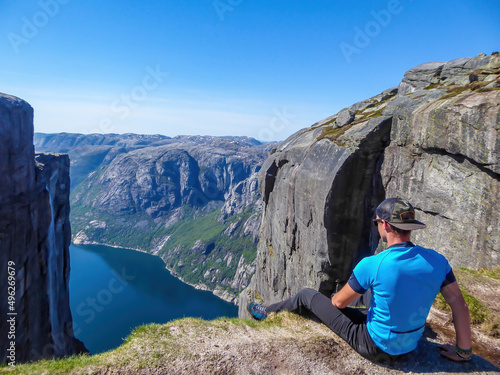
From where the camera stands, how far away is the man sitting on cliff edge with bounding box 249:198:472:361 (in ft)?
21.6

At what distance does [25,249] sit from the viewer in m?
45.5

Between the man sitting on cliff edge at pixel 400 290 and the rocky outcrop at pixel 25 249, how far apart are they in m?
47.9

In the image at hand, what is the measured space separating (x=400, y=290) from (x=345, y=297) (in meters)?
1.58

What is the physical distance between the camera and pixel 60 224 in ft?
230

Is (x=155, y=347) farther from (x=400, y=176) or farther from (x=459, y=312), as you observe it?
(x=400, y=176)

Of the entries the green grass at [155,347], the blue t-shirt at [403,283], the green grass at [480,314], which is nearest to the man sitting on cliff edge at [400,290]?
the blue t-shirt at [403,283]

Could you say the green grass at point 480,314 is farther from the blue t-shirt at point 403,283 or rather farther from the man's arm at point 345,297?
the man's arm at point 345,297

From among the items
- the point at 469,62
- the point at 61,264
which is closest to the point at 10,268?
the point at 61,264

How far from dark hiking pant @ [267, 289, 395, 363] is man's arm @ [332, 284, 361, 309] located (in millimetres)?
563

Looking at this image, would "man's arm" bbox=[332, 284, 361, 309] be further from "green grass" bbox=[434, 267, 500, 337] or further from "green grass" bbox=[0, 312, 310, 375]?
"green grass" bbox=[434, 267, 500, 337]

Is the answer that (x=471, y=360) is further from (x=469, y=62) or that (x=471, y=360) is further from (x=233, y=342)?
(x=469, y=62)

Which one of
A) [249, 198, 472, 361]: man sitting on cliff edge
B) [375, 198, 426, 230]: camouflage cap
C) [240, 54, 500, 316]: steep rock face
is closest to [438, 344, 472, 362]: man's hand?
[249, 198, 472, 361]: man sitting on cliff edge

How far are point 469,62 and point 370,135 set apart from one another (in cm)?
1319

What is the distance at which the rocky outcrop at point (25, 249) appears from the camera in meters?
39.6
